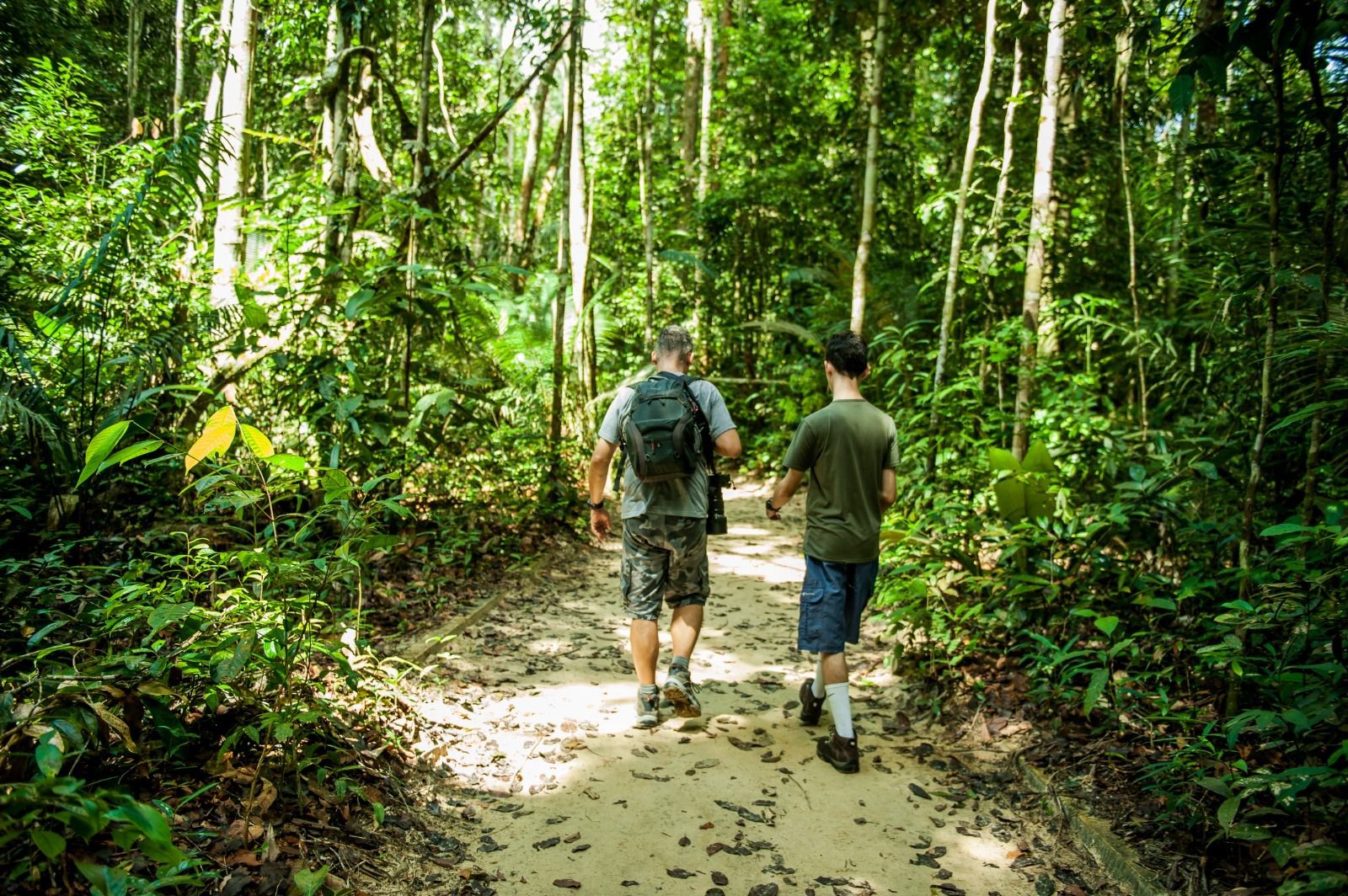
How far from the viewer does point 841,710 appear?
421 cm

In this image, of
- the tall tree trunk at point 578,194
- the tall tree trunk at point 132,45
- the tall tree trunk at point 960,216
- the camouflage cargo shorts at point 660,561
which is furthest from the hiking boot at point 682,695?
the tall tree trunk at point 132,45

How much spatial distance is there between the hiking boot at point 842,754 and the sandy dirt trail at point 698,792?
5cm

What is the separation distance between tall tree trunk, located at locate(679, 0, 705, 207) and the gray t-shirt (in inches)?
454

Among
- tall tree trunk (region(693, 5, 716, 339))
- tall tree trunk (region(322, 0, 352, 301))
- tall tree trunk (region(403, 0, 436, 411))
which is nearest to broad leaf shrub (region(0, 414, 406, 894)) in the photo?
tall tree trunk (region(403, 0, 436, 411))

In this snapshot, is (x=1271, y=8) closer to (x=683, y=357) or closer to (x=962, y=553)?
(x=683, y=357)

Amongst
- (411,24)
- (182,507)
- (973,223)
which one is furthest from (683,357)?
(411,24)

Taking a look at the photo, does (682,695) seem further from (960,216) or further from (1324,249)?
(960,216)

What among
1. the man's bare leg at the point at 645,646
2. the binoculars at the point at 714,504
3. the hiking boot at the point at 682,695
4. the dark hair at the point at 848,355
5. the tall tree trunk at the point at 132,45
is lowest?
the hiking boot at the point at 682,695

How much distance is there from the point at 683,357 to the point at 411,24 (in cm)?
1073

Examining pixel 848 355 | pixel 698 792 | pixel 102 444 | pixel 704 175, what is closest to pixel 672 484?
pixel 848 355

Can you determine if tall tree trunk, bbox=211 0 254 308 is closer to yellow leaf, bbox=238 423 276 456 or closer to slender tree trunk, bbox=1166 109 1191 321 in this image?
yellow leaf, bbox=238 423 276 456

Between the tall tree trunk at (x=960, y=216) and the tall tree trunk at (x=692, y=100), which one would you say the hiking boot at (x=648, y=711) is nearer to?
the tall tree trunk at (x=960, y=216)

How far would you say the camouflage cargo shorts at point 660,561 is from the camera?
449 cm

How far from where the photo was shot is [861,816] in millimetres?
3736
